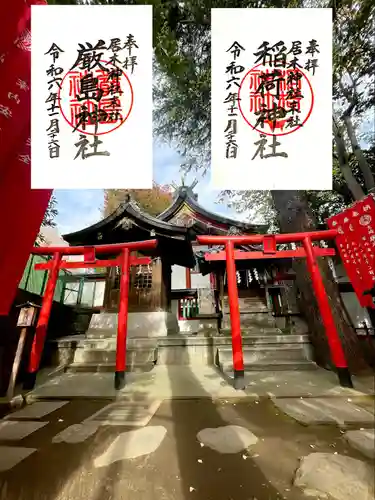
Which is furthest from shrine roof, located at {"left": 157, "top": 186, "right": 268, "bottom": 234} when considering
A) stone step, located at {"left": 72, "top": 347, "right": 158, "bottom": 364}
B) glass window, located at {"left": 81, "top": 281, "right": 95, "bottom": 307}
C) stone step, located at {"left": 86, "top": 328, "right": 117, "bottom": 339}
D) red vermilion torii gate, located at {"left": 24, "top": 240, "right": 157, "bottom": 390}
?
stone step, located at {"left": 72, "top": 347, "right": 158, "bottom": 364}

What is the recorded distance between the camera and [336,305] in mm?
6207

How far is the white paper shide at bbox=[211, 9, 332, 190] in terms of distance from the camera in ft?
8.33

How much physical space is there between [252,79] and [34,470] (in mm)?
4251

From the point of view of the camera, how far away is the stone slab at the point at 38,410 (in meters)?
4.31

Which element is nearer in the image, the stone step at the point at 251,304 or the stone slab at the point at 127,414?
the stone slab at the point at 127,414

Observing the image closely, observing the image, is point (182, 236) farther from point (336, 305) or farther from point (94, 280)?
point (94, 280)

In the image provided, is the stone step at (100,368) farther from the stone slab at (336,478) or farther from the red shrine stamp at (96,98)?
the red shrine stamp at (96,98)

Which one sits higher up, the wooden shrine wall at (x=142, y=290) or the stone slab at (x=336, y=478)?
the wooden shrine wall at (x=142, y=290)

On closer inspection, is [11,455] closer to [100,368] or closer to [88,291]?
[100,368]

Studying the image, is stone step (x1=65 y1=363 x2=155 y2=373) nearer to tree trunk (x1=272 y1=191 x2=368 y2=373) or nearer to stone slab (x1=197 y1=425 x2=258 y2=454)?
tree trunk (x1=272 y1=191 x2=368 y2=373)

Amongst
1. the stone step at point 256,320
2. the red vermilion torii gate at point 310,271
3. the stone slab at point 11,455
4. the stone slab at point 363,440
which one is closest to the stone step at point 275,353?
the red vermilion torii gate at point 310,271

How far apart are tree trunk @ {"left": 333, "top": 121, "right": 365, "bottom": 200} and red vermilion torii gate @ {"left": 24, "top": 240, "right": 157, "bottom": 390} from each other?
6.12 meters

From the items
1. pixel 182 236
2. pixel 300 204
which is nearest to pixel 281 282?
pixel 182 236

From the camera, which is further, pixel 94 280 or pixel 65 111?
pixel 94 280
